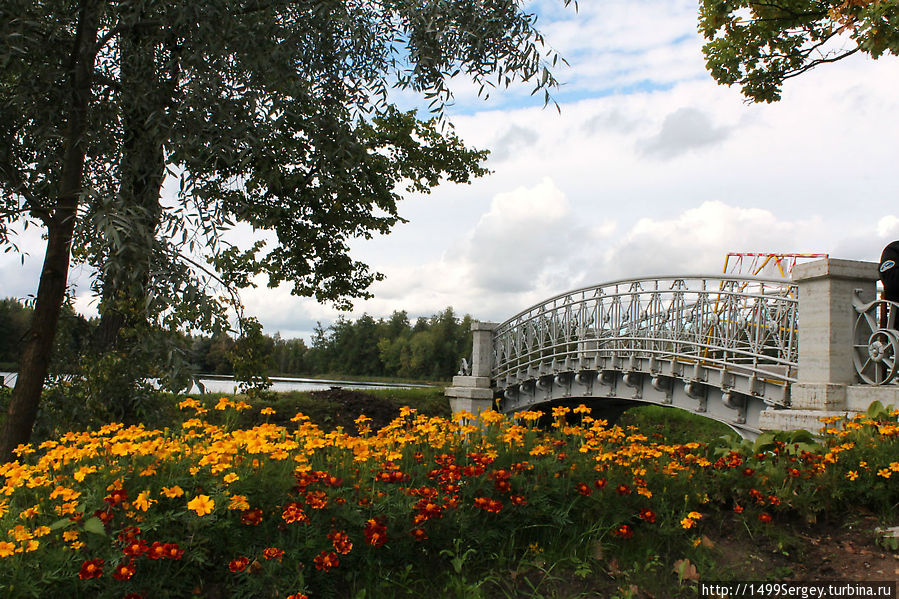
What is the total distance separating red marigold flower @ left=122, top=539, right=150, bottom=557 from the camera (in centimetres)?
310

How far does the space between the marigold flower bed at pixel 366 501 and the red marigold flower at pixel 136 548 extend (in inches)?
0.5

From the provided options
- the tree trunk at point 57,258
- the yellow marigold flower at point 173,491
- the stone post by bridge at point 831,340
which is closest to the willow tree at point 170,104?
the tree trunk at point 57,258

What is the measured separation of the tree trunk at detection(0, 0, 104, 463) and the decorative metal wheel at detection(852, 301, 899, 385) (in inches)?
317

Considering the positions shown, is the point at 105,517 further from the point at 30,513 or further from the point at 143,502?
the point at 30,513

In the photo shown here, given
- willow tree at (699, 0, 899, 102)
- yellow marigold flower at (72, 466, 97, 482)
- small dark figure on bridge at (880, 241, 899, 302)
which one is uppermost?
willow tree at (699, 0, 899, 102)

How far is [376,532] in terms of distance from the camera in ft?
11.7

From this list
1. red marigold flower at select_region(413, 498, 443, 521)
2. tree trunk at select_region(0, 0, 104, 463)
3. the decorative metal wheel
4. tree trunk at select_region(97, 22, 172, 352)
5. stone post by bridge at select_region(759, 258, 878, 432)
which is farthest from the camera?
stone post by bridge at select_region(759, 258, 878, 432)

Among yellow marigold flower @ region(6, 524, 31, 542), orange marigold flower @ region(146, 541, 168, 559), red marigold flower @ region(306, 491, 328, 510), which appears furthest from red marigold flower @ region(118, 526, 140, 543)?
red marigold flower @ region(306, 491, 328, 510)

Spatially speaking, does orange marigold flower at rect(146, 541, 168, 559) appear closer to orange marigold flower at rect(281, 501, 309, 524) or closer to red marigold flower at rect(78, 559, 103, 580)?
red marigold flower at rect(78, 559, 103, 580)

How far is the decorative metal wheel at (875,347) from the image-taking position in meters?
7.36

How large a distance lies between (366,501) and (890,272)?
6.98 m

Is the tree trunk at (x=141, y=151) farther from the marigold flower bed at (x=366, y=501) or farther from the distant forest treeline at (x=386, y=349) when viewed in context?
the distant forest treeline at (x=386, y=349)

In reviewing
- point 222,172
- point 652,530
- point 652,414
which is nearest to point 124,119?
point 222,172

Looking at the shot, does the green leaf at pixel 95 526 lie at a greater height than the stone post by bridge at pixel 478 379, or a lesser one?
lesser
